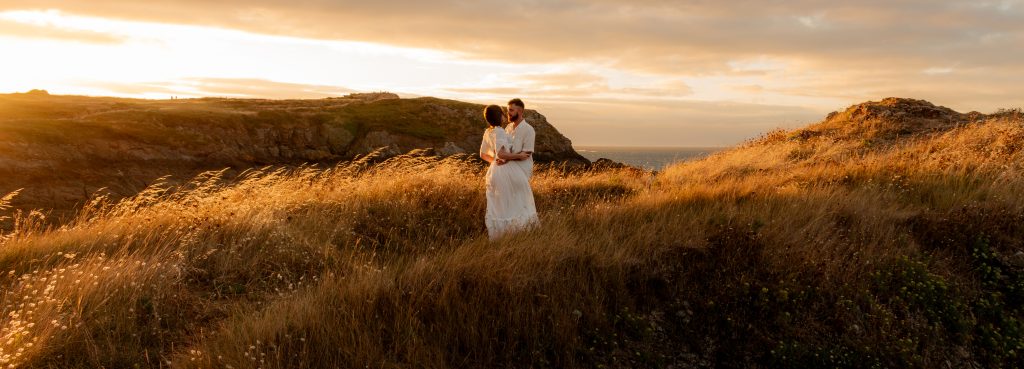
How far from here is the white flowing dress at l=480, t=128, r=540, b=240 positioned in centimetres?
805

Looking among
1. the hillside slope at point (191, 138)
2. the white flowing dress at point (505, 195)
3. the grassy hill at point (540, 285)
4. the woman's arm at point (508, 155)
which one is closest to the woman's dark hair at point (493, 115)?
the white flowing dress at point (505, 195)

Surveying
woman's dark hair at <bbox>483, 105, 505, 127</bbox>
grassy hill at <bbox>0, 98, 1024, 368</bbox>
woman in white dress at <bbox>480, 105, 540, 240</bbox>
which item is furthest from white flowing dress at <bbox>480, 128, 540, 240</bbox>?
grassy hill at <bbox>0, 98, 1024, 368</bbox>

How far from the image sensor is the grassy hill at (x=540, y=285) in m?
4.57

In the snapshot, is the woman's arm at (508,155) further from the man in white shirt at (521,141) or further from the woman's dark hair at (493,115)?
the woman's dark hair at (493,115)

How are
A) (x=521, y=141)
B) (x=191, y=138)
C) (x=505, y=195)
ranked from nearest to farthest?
1. (x=505, y=195)
2. (x=521, y=141)
3. (x=191, y=138)

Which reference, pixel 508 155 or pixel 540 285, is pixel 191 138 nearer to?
pixel 508 155

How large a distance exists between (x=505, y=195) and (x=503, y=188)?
4.3 inches

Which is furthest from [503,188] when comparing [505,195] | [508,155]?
[508,155]

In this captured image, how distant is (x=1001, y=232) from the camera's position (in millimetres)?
7367

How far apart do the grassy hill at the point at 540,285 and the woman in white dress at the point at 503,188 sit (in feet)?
1.71

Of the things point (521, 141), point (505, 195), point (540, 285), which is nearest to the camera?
point (540, 285)

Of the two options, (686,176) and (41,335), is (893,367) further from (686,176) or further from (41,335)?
(686,176)

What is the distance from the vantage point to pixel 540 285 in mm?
5336

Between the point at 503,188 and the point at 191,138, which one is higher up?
the point at 503,188
